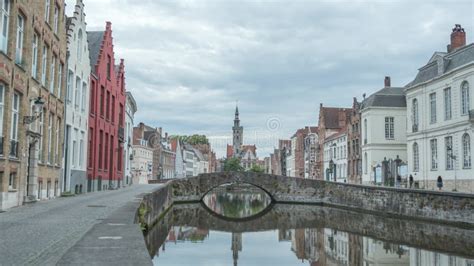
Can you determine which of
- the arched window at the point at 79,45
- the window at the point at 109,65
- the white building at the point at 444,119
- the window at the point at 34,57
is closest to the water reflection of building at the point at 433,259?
the window at the point at 34,57

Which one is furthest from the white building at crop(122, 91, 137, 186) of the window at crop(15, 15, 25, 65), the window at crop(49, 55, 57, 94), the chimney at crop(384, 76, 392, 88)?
the chimney at crop(384, 76, 392, 88)

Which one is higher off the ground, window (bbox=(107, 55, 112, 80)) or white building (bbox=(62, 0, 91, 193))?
window (bbox=(107, 55, 112, 80))

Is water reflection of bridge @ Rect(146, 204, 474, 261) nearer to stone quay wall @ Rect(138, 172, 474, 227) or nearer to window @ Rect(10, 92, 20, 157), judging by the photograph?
stone quay wall @ Rect(138, 172, 474, 227)

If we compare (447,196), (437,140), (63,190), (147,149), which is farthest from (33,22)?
(147,149)

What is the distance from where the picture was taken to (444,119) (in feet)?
104

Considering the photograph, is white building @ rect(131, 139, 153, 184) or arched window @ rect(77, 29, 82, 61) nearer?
arched window @ rect(77, 29, 82, 61)

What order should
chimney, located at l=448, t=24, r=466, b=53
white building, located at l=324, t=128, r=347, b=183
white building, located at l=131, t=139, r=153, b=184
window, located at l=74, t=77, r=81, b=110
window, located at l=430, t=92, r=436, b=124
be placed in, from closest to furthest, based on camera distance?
window, located at l=74, t=77, r=81, b=110, window, located at l=430, t=92, r=436, b=124, chimney, located at l=448, t=24, r=466, b=53, white building, located at l=324, t=128, r=347, b=183, white building, located at l=131, t=139, r=153, b=184

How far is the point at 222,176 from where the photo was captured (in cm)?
4094

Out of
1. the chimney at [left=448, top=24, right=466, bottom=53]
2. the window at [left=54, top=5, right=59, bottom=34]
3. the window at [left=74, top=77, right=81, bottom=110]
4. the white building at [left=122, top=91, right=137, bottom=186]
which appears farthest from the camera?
the white building at [left=122, top=91, right=137, bottom=186]

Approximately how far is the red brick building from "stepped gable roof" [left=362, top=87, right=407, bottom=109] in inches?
829

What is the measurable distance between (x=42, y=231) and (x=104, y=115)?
2195 centimetres

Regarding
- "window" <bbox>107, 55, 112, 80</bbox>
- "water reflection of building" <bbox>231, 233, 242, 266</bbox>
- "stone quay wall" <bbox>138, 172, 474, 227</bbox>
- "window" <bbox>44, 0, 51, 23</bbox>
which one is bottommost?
"water reflection of building" <bbox>231, 233, 242, 266</bbox>

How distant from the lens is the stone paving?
7008 mm

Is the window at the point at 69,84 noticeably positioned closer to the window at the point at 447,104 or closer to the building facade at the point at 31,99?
the building facade at the point at 31,99
